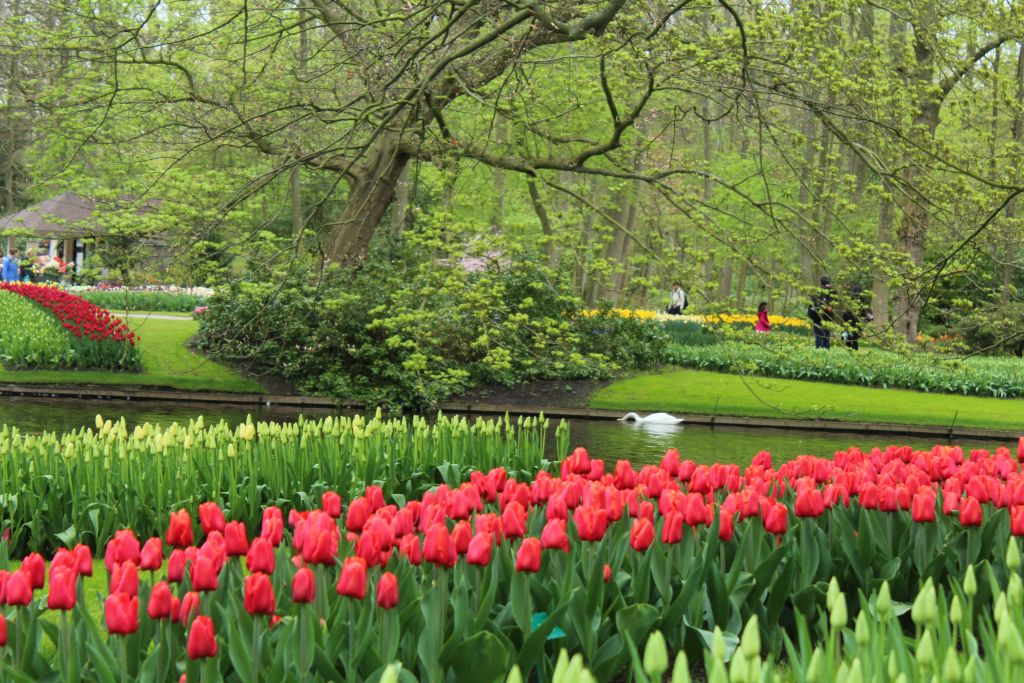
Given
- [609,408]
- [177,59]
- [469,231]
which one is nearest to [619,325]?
[609,408]

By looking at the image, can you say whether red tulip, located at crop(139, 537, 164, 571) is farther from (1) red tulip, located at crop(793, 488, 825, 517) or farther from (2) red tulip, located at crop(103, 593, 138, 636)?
(1) red tulip, located at crop(793, 488, 825, 517)

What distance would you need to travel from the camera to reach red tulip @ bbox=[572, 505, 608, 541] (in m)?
4.12

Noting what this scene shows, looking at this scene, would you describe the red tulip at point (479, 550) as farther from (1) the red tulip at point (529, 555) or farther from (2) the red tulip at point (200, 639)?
(2) the red tulip at point (200, 639)

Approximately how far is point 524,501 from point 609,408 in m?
13.9

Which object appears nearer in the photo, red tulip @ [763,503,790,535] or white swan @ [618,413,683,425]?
red tulip @ [763,503,790,535]

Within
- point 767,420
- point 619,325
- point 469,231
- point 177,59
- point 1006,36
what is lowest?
point 767,420

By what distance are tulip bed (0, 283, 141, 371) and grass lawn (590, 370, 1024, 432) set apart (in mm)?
7754

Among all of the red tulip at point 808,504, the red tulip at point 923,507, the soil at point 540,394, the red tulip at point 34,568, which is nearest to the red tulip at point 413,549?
the red tulip at point 34,568

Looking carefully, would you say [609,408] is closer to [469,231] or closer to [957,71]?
[469,231]

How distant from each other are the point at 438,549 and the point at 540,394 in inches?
613

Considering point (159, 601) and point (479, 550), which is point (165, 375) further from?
→ point (159, 601)

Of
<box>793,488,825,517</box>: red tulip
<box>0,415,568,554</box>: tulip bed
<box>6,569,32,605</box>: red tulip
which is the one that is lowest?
<box>0,415,568,554</box>: tulip bed

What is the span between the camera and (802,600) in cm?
449

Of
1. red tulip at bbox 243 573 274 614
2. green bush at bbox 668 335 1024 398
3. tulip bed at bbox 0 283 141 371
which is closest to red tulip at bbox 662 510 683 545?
red tulip at bbox 243 573 274 614
